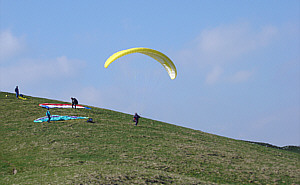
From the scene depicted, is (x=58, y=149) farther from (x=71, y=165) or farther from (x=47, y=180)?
(x=47, y=180)

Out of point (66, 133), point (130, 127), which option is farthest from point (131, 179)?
point (130, 127)

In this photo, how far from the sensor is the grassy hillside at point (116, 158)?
19797mm

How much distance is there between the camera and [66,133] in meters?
31.9

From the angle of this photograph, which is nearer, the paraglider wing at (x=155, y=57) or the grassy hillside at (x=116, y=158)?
the grassy hillside at (x=116, y=158)

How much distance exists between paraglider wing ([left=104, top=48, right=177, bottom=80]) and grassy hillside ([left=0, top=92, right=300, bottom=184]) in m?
7.46

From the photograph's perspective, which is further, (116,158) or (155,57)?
(155,57)

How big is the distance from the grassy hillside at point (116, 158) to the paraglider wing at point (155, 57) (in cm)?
746

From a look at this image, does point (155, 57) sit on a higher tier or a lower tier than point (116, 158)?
higher

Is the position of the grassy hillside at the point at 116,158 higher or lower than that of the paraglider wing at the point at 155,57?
lower

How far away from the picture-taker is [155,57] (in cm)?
3164

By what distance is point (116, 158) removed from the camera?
25062mm

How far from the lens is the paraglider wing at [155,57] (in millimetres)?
28422

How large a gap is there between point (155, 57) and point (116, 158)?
11.7 metres

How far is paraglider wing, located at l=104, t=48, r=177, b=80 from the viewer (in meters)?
28.4
